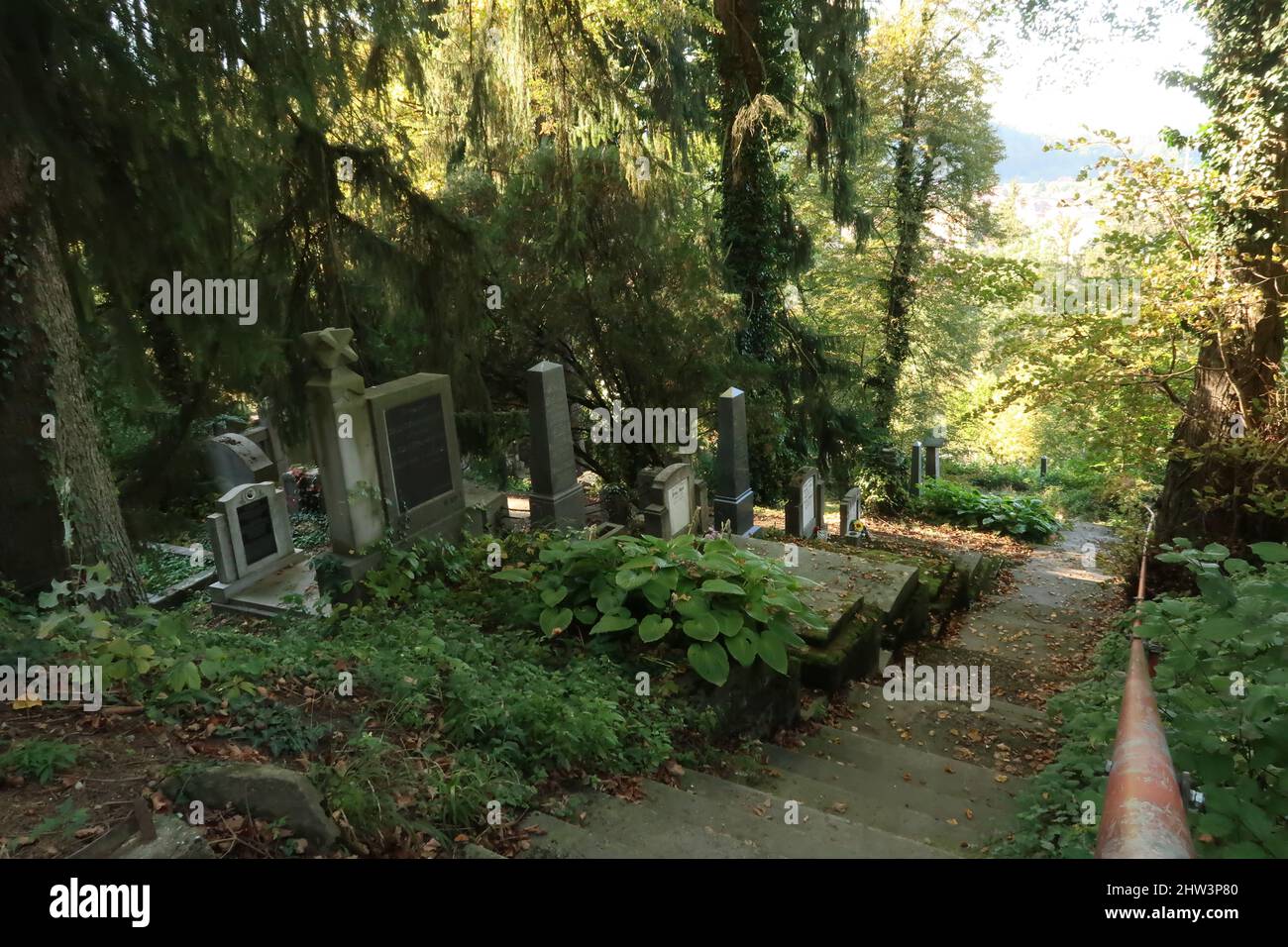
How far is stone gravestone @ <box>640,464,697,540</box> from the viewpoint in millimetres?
8320

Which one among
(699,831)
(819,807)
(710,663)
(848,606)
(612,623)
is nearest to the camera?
(699,831)

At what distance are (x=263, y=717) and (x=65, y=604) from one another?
9.03 feet

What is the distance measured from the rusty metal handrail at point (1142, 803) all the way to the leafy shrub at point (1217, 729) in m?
0.86

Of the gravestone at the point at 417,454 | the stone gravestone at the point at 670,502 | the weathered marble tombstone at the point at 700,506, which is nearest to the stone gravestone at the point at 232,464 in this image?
the gravestone at the point at 417,454

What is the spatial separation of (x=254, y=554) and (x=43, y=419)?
2.98 meters

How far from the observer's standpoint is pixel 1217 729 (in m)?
2.47

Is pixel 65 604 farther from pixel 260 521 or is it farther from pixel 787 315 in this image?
pixel 787 315

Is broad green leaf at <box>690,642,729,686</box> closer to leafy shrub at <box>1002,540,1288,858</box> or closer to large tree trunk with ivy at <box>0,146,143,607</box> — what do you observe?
leafy shrub at <box>1002,540,1288,858</box>

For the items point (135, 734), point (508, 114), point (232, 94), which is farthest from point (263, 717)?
point (508, 114)

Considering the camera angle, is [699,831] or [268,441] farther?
[268,441]

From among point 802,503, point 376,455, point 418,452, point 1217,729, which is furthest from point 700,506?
point 1217,729

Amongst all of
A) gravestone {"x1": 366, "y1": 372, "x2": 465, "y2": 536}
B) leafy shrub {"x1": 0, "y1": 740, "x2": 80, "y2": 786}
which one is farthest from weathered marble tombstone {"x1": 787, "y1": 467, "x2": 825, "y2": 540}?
A: leafy shrub {"x1": 0, "y1": 740, "x2": 80, "y2": 786}

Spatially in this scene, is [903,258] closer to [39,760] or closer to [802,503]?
[802,503]
